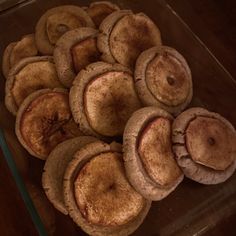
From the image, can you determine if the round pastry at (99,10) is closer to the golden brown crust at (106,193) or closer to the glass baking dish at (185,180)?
the glass baking dish at (185,180)

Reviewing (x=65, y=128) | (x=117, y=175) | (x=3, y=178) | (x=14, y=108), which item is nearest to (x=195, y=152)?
(x=117, y=175)

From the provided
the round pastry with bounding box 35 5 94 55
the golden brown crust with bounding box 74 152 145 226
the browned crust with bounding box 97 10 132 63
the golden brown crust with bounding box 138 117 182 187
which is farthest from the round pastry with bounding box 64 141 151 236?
the round pastry with bounding box 35 5 94 55

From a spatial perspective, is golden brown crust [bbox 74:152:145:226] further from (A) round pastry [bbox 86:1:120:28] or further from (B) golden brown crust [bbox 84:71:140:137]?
(A) round pastry [bbox 86:1:120:28]

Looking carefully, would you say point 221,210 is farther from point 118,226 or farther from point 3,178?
point 3,178

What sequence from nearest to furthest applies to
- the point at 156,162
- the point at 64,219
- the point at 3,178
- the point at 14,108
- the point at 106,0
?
the point at 156,162
the point at 64,219
the point at 14,108
the point at 3,178
the point at 106,0

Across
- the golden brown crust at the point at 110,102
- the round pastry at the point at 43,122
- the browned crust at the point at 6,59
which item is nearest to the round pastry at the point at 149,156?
the golden brown crust at the point at 110,102

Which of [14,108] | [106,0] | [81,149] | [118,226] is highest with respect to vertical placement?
[106,0]
